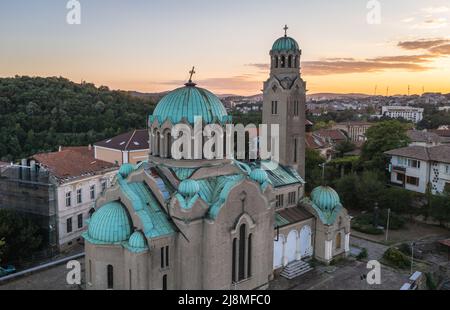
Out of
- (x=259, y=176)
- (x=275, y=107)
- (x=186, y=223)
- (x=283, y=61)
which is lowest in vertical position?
(x=186, y=223)

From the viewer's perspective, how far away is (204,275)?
Result: 23891 millimetres

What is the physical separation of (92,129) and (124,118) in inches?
276

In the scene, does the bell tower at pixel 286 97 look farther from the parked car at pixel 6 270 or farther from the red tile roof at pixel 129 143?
the parked car at pixel 6 270

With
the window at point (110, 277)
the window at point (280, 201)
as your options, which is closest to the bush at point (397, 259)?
the window at point (280, 201)

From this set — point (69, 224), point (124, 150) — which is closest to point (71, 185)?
point (69, 224)

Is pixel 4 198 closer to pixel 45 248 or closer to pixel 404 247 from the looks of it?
pixel 45 248

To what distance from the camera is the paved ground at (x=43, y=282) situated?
27011mm

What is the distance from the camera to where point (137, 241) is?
22.5 metres

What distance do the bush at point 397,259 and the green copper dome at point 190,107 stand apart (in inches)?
761

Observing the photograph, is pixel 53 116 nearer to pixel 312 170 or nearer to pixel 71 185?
pixel 71 185

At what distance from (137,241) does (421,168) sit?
43.6m
